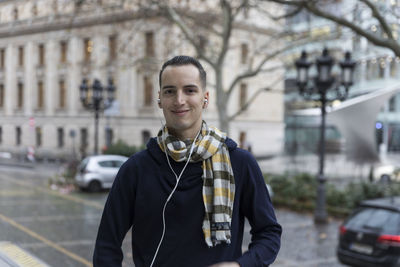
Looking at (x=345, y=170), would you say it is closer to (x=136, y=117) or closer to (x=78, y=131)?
(x=136, y=117)

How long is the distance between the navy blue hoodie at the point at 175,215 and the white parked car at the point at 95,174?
17994mm

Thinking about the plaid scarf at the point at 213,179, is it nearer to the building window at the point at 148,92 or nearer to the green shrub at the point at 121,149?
the green shrub at the point at 121,149

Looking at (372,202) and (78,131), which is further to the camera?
(78,131)

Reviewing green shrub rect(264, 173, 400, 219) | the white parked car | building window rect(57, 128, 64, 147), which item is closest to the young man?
green shrub rect(264, 173, 400, 219)

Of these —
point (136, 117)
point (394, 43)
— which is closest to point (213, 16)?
point (394, 43)

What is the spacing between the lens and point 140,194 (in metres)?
2.23

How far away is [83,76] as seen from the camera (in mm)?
33719

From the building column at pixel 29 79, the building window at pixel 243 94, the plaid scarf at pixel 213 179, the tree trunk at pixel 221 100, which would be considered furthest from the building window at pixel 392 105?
the plaid scarf at pixel 213 179

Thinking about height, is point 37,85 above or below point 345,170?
above

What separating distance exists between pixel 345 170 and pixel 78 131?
19783 millimetres

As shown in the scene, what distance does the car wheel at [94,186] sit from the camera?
65.4 feet

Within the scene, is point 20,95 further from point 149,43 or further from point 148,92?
point 148,92

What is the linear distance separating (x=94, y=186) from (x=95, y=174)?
1.68 feet

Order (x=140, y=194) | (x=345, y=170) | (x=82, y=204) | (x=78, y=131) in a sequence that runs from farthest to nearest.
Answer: (x=78, y=131)
(x=345, y=170)
(x=82, y=204)
(x=140, y=194)
